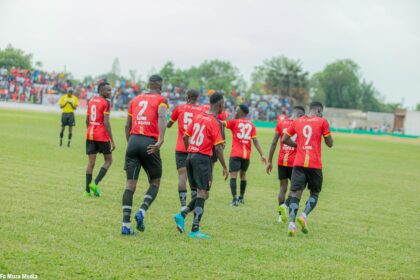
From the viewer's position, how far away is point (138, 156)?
833cm

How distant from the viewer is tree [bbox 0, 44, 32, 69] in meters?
110

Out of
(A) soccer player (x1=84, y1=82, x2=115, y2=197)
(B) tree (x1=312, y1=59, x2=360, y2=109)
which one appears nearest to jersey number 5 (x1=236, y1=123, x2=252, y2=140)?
(A) soccer player (x1=84, y1=82, x2=115, y2=197)

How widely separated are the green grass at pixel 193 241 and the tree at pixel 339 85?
127999 mm

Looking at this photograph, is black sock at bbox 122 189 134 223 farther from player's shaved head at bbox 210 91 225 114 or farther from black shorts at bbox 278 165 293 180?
black shorts at bbox 278 165 293 180

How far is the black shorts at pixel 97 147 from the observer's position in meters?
11.8

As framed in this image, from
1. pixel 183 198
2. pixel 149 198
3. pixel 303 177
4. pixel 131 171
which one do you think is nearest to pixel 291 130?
pixel 303 177

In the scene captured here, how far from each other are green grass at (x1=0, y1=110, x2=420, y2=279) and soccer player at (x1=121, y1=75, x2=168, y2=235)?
23.1 inches

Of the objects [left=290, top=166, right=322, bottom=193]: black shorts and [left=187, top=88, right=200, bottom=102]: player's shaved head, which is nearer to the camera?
[left=290, top=166, right=322, bottom=193]: black shorts

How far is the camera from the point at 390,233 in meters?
9.81

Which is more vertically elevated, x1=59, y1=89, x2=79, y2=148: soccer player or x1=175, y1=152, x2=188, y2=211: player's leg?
x1=59, y1=89, x2=79, y2=148: soccer player

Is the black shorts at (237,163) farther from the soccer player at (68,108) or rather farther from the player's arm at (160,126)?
the soccer player at (68,108)

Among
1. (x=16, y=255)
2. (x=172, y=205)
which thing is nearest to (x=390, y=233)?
(x=172, y=205)

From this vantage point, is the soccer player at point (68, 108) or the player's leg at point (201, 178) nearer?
the player's leg at point (201, 178)

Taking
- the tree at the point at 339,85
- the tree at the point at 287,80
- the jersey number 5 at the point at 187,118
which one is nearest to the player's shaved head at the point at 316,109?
the jersey number 5 at the point at 187,118
